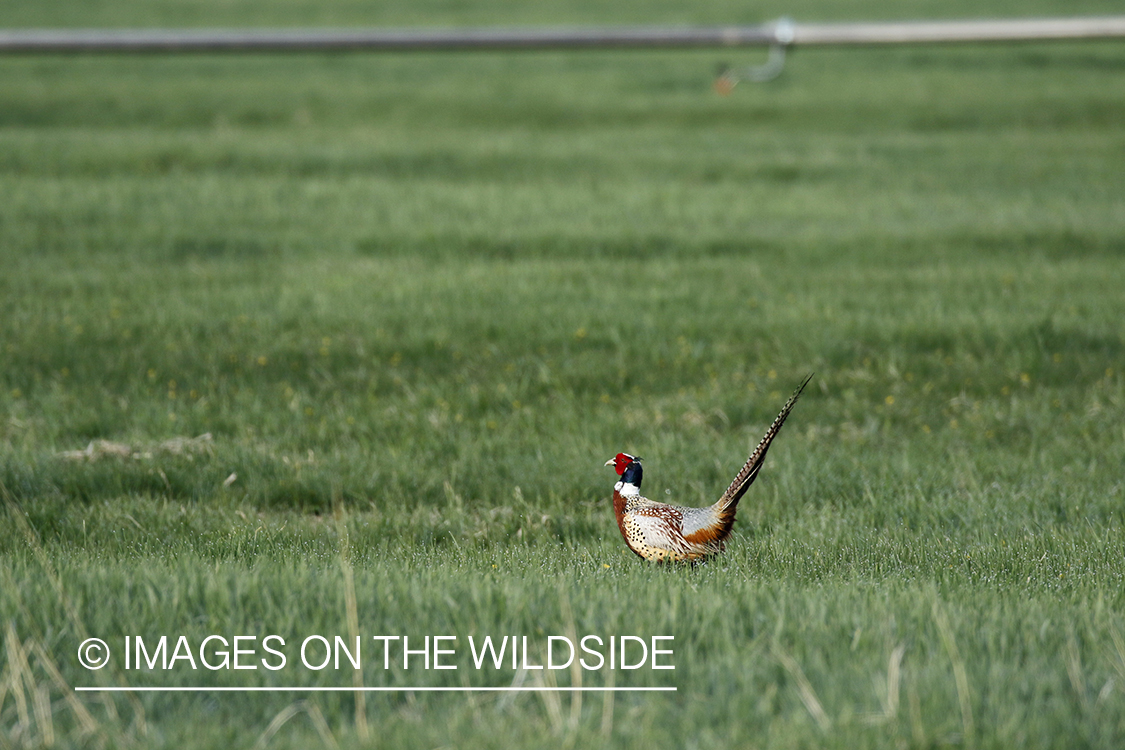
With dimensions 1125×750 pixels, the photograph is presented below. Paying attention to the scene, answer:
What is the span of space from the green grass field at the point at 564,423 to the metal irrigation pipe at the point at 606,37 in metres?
1.73

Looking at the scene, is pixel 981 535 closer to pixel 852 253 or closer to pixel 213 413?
pixel 213 413

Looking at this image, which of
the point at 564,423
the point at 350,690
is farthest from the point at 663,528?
the point at 564,423

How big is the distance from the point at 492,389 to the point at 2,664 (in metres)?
4.22

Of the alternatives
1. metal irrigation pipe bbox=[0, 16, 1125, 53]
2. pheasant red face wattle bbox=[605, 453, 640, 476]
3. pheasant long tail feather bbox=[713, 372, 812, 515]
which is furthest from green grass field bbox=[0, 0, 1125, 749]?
metal irrigation pipe bbox=[0, 16, 1125, 53]

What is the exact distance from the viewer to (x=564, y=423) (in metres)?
6.60

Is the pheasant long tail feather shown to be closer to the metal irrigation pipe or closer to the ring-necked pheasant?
the ring-necked pheasant

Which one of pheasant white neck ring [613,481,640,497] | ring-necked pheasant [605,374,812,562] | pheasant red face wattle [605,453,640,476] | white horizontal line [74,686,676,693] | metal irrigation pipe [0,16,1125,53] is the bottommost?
white horizontal line [74,686,676,693]

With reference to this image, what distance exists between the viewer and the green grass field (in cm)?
299

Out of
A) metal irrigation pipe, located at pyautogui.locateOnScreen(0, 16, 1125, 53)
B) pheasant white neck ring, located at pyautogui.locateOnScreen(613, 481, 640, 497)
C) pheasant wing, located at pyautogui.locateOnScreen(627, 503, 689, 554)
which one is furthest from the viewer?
metal irrigation pipe, located at pyautogui.locateOnScreen(0, 16, 1125, 53)

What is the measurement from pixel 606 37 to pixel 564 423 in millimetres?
4553

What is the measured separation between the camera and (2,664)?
3.06 metres

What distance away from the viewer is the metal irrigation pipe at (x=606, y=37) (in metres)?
8.73

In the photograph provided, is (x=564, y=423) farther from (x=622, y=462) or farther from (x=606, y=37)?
(x=606, y=37)

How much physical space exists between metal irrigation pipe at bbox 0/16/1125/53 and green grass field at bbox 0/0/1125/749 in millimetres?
1726
